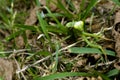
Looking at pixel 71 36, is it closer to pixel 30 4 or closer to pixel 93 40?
pixel 93 40

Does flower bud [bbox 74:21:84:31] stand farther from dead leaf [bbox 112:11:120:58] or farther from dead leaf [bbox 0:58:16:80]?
dead leaf [bbox 0:58:16:80]

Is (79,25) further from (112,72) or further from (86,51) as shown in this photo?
(112,72)

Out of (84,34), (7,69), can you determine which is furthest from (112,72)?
(7,69)

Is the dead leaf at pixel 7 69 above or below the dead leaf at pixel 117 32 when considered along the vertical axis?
below

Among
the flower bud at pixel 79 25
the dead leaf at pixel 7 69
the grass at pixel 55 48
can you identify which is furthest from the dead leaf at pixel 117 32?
the dead leaf at pixel 7 69

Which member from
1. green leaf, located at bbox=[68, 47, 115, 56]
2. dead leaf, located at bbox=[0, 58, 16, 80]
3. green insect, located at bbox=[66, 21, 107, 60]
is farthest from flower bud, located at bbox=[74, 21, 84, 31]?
dead leaf, located at bbox=[0, 58, 16, 80]

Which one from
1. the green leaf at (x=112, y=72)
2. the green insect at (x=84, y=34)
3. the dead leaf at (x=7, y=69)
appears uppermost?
the green insect at (x=84, y=34)

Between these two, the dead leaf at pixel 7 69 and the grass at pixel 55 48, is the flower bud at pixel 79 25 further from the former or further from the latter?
the dead leaf at pixel 7 69

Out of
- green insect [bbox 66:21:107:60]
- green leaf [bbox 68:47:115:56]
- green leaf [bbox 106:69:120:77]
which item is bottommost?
green leaf [bbox 106:69:120:77]

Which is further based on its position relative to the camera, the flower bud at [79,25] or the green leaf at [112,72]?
the flower bud at [79,25]
